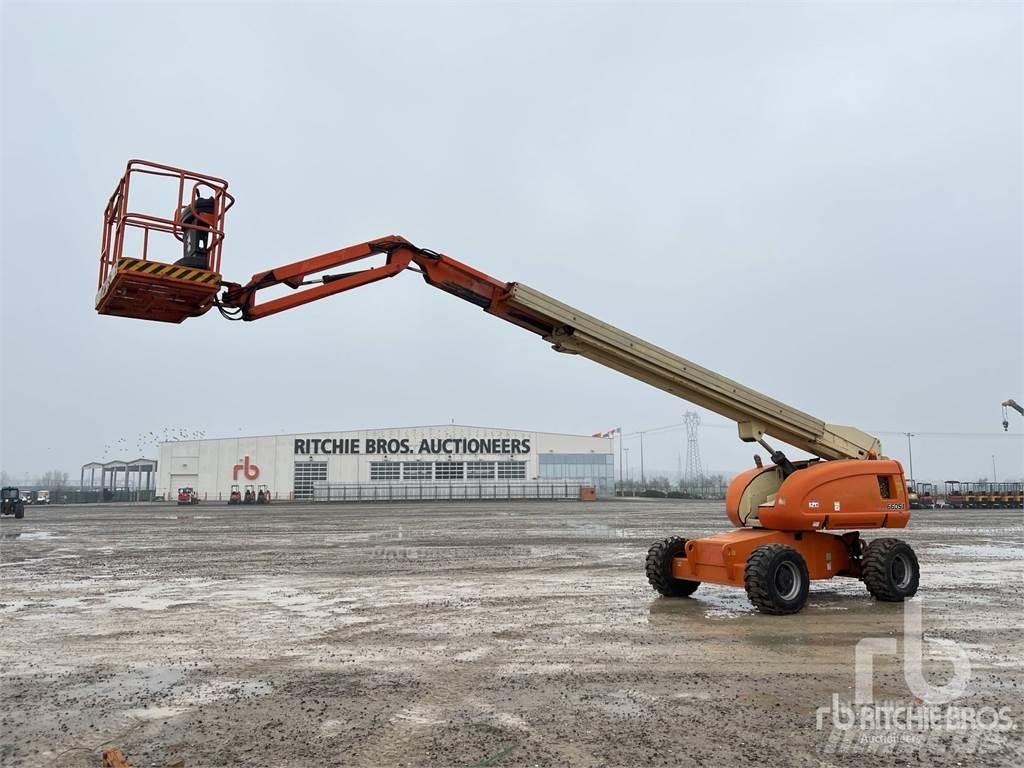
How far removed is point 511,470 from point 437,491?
24.3 feet

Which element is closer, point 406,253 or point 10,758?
point 10,758

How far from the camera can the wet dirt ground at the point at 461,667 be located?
200 inches

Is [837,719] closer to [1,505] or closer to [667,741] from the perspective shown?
[667,741]

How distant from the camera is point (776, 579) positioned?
9734mm

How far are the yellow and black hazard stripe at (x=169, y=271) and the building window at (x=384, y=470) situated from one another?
198ft

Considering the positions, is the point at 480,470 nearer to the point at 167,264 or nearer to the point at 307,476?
the point at 307,476

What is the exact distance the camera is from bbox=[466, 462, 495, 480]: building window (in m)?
67.2

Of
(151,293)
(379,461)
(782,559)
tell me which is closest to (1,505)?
(379,461)

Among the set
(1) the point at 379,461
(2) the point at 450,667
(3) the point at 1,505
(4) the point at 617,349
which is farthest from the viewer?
(1) the point at 379,461

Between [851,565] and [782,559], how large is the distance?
2.38m

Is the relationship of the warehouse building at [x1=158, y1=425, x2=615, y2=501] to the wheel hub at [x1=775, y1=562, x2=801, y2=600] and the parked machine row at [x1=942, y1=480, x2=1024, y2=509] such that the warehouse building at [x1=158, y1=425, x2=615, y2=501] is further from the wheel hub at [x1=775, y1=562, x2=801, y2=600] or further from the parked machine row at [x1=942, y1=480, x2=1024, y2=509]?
A: the wheel hub at [x1=775, y1=562, x2=801, y2=600]

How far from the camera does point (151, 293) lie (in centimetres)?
755

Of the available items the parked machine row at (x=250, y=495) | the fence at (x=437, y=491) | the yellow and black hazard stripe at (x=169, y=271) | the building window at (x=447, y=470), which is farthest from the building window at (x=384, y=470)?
the yellow and black hazard stripe at (x=169, y=271)
